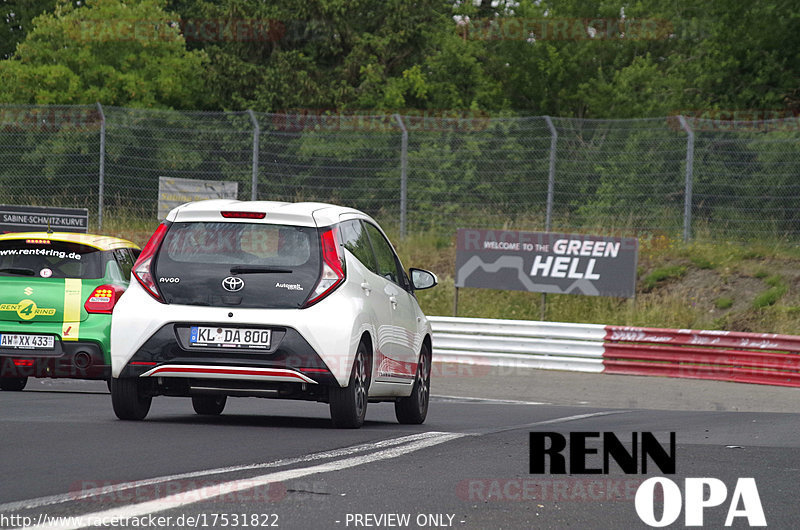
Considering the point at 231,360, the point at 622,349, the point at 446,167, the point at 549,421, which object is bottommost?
the point at 622,349

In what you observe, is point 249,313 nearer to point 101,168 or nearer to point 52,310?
point 52,310

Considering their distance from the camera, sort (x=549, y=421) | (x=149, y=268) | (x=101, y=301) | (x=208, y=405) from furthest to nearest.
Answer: (x=101, y=301)
(x=549, y=421)
(x=208, y=405)
(x=149, y=268)

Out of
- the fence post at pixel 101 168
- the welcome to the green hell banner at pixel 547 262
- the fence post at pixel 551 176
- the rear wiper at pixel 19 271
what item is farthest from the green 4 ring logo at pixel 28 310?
the fence post at pixel 101 168

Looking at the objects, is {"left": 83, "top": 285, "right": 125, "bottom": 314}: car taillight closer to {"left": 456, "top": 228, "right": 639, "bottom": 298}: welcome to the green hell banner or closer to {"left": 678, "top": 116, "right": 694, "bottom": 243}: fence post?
{"left": 456, "top": 228, "right": 639, "bottom": 298}: welcome to the green hell banner

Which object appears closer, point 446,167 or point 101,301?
point 101,301

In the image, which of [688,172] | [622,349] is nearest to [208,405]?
[622,349]

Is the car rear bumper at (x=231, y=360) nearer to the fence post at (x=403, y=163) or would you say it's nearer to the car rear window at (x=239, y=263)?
the car rear window at (x=239, y=263)

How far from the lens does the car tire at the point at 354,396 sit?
9.41m

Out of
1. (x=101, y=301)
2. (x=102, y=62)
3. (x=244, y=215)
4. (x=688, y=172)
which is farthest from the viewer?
(x=102, y=62)

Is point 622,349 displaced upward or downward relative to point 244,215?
downward

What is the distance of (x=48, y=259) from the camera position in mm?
13070

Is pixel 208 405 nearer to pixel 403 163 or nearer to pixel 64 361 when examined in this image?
pixel 64 361

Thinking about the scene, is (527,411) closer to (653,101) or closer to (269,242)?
(269,242)

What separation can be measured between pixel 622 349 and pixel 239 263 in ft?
42.6
